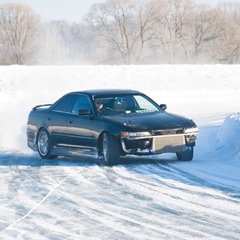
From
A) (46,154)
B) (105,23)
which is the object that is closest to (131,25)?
(105,23)

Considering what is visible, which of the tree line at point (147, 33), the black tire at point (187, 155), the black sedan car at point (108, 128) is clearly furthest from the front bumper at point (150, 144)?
the tree line at point (147, 33)

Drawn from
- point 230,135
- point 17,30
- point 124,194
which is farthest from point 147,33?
point 124,194

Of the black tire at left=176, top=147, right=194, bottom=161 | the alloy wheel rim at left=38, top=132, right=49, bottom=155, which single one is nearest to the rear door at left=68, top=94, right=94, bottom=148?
the alloy wheel rim at left=38, top=132, right=49, bottom=155

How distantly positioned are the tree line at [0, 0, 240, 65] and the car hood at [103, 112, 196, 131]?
67.8 metres

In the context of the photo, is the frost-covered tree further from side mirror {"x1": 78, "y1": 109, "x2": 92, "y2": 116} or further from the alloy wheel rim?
side mirror {"x1": 78, "y1": 109, "x2": 92, "y2": 116}

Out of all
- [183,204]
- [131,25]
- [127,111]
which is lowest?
[183,204]

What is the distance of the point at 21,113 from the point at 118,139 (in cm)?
1044

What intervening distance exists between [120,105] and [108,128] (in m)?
1.01

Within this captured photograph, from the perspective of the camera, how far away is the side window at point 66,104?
44.7 feet

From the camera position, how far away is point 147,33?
83.4m

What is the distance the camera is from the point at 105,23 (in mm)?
84625

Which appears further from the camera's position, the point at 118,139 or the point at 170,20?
the point at 170,20

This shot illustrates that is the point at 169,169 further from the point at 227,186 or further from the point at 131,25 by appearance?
the point at 131,25

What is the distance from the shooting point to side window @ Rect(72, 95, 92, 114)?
13.2 m
